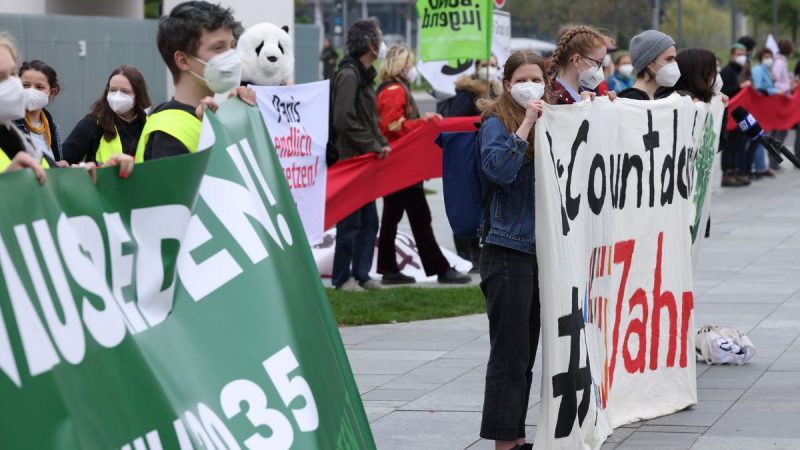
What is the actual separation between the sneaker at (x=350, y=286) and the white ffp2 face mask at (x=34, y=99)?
395cm

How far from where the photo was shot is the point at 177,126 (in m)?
4.16

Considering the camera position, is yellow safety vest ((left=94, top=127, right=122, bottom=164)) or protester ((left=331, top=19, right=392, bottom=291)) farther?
protester ((left=331, top=19, right=392, bottom=291))

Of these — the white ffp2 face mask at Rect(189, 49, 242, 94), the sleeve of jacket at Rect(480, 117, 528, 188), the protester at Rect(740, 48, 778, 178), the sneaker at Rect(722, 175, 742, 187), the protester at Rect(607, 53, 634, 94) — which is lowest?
the sneaker at Rect(722, 175, 742, 187)

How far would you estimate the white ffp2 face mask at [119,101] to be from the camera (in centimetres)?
786

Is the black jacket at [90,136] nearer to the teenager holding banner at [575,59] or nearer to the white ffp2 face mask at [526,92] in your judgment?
the teenager holding banner at [575,59]

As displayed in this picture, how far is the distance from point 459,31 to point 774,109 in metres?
9.46

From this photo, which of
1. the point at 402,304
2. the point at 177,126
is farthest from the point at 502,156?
the point at 402,304

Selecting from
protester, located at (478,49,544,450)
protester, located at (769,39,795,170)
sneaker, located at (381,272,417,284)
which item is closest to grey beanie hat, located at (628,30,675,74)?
protester, located at (478,49,544,450)

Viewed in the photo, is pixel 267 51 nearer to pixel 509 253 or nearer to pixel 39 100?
pixel 39 100

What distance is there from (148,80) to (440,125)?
6681mm

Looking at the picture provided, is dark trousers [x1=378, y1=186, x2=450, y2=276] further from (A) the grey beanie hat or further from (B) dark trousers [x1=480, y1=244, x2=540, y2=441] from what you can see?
(B) dark trousers [x1=480, y1=244, x2=540, y2=441]

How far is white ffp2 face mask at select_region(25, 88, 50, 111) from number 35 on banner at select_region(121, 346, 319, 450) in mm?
3738

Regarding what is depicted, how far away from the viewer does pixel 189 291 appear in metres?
3.70

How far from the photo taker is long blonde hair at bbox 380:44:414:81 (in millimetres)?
11430
